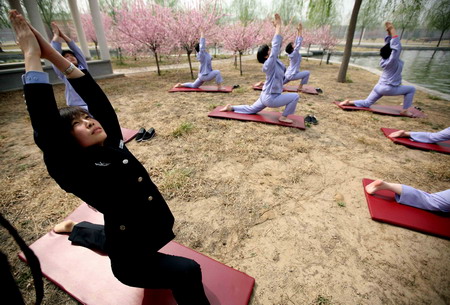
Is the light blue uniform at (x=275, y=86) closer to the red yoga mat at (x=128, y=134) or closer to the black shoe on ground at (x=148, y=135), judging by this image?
the black shoe on ground at (x=148, y=135)

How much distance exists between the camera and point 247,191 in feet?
9.20

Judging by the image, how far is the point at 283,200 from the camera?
8.68ft

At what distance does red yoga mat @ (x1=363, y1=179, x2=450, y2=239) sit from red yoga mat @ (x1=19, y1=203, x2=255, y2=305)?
178 centimetres

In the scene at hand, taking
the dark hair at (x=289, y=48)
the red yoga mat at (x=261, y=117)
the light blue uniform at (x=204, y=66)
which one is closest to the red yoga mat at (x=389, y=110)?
the red yoga mat at (x=261, y=117)

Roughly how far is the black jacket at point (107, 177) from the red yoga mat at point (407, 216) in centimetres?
243

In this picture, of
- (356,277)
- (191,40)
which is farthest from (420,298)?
(191,40)

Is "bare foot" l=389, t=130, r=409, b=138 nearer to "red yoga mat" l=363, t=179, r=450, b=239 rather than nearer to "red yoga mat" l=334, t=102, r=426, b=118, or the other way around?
"red yoga mat" l=334, t=102, r=426, b=118

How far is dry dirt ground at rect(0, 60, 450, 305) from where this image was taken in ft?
5.85

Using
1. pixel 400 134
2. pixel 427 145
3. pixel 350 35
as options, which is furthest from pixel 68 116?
pixel 350 35

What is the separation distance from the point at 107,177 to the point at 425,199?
3267 mm

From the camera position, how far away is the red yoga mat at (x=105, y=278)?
61.8 inches

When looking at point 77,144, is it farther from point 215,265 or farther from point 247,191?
point 247,191

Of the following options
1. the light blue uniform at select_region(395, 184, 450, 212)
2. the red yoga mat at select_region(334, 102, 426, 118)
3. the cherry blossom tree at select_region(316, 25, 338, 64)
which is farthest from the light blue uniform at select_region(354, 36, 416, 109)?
the cherry blossom tree at select_region(316, 25, 338, 64)

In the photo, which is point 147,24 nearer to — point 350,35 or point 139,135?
point 139,135
